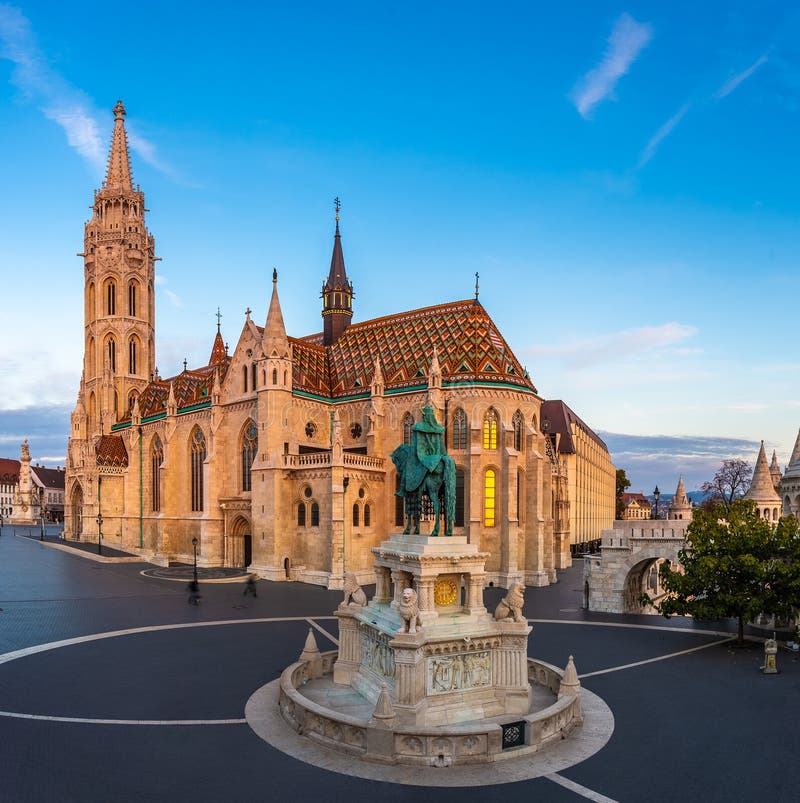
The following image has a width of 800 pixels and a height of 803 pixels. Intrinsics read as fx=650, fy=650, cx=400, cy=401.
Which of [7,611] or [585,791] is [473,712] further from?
[7,611]

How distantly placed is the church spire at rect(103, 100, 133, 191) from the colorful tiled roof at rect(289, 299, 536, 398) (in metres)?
32.1

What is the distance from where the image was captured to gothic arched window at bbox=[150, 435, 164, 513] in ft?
180

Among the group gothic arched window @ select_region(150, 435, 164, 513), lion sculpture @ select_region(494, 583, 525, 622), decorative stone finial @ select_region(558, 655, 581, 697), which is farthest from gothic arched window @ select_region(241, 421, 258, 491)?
decorative stone finial @ select_region(558, 655, 581, 697)

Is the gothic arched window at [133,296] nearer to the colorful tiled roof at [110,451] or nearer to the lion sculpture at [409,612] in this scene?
the colorful tiled roof at [110,451]

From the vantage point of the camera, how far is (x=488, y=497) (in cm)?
3972

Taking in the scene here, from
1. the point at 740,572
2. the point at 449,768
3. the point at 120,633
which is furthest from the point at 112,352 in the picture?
the point at 449,768

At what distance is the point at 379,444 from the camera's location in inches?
1668

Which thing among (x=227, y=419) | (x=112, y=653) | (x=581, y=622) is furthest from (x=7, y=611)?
(x=581, y=622)

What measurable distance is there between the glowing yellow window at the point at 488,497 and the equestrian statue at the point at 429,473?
926 inches

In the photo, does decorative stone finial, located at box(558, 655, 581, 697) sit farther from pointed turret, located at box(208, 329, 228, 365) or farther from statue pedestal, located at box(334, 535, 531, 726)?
pointed turret, located at box(208, 329, 228, 365)

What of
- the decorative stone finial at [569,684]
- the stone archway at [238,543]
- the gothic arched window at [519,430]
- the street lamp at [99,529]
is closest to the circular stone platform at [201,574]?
the stone archway at [238,543]

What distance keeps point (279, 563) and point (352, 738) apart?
27.7 m

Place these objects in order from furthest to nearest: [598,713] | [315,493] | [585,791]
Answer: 1. [315,493]
2. [598,713]
3. [585,791]

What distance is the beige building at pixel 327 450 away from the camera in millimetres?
39312
